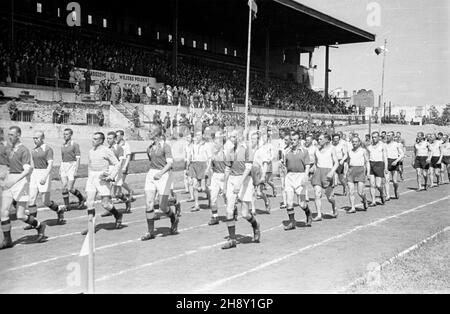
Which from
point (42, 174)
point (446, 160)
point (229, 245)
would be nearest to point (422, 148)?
point (446, 160)

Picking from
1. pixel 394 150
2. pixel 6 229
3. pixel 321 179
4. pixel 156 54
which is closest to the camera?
pixel 6 229

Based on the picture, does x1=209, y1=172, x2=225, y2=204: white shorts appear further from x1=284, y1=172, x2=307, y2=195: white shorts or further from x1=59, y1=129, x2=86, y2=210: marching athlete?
A: x1=59, y1=129, x2=86, y2=210: marching athlete

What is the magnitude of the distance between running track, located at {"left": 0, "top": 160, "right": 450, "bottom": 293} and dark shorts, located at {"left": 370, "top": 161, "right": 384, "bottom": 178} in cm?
147

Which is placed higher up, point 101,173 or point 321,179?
point 101,173

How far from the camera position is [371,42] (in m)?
52.9

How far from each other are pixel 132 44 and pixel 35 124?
1855 cm

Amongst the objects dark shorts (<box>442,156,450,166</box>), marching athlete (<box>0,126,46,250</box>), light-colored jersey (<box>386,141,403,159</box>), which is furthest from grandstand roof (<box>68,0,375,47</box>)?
marching athlete (<box>0,126,46,250</box>)

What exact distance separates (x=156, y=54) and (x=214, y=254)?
33.5 metres

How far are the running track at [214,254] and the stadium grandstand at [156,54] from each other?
580 inches

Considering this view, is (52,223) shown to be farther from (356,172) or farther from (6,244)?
(356,172)

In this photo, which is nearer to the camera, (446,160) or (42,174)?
(42,174)

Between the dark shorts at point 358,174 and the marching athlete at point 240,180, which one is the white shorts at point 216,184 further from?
the dark shorts at point 358,174

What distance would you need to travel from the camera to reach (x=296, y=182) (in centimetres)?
1109

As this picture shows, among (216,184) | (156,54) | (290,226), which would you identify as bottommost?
(290,226)
